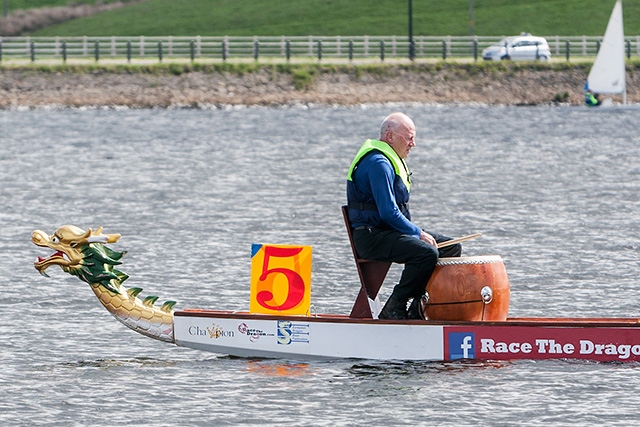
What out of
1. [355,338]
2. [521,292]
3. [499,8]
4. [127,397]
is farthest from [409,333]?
[499,8]

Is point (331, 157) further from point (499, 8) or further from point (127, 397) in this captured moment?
point (499, 8)

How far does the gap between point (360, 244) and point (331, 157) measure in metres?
30.0

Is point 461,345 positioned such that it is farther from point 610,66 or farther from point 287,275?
point 610,66

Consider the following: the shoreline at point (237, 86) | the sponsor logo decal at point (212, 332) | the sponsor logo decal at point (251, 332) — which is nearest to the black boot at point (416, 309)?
the sponsor logo decal at point (251, 332)

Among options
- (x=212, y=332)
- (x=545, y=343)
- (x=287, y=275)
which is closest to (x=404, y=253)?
(x=287, y=275)

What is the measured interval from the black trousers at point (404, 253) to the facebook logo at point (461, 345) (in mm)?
505

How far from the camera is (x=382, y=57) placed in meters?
69.4

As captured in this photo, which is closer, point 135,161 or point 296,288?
point 296,288

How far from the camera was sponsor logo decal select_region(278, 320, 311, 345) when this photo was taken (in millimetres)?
12617

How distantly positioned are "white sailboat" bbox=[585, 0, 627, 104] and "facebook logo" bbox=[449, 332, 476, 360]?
52612 millimetres

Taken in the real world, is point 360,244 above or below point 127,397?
above

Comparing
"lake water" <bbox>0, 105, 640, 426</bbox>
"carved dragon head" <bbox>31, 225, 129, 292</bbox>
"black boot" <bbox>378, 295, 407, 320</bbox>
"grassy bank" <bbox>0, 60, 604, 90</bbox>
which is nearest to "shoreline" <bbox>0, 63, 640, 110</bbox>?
"grassy bank" <bbox>0, 60, 604, 90</bbox>

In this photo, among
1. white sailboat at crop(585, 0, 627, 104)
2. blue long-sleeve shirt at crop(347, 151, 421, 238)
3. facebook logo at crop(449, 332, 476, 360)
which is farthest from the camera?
white sailboat at crop(585, 0, 627, 104)

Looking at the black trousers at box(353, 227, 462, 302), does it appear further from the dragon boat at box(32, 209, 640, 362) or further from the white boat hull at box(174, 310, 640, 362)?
the white boat hull at box(174, 310, 640, 362)
